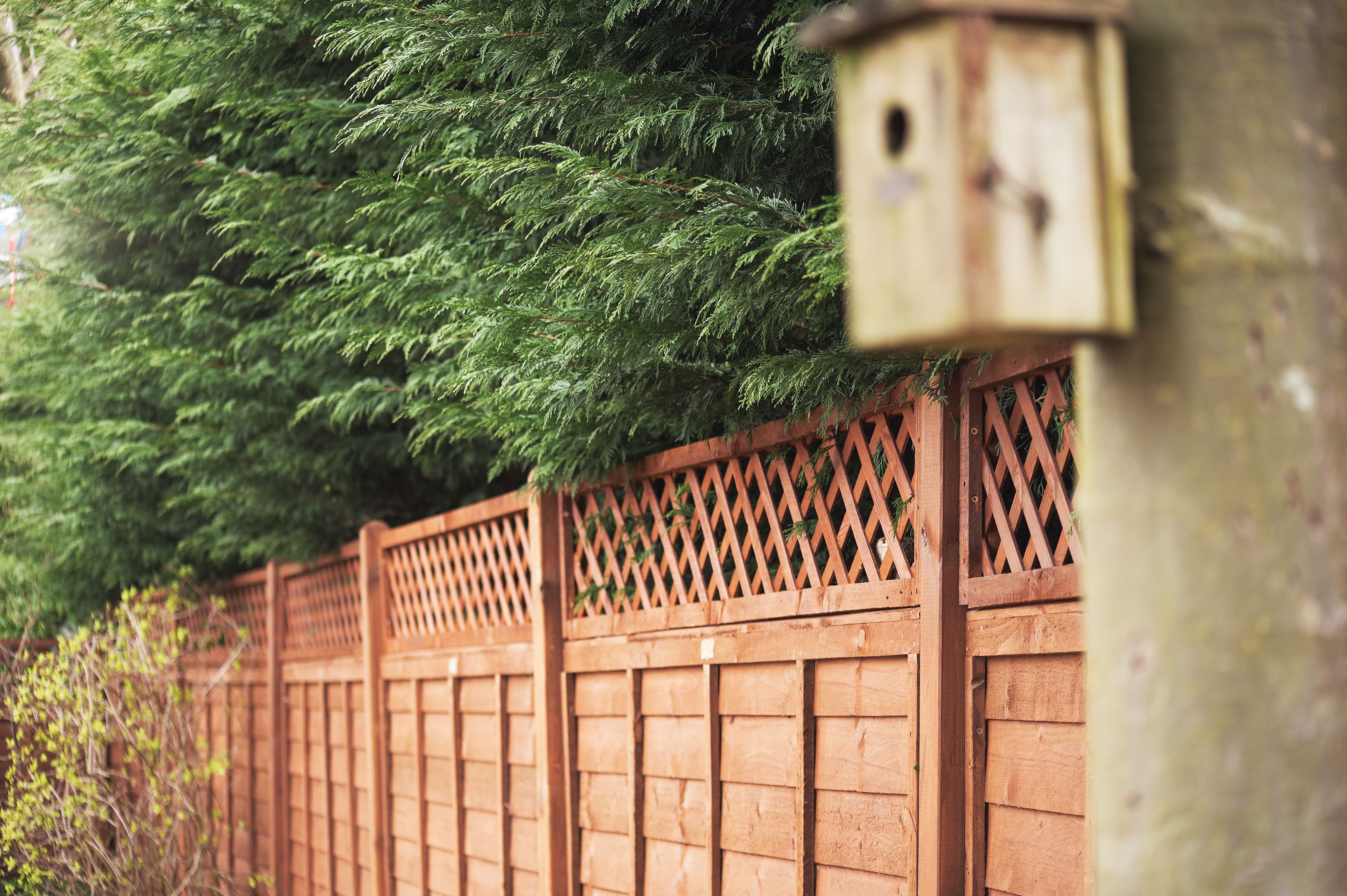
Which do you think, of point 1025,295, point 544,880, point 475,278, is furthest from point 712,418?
point 1025,295

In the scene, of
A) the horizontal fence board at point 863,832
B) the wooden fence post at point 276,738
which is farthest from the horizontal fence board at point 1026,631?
the wooden fence post at point 276,738

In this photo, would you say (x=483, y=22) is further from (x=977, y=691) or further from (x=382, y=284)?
(x=977, y=691)

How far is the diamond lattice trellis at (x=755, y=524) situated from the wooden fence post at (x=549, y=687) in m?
0.08

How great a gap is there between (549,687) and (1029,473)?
2334 mm

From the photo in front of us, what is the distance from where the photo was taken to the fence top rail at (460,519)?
16.0 ft

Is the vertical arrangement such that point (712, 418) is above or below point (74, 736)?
above

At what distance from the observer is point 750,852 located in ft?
11.5

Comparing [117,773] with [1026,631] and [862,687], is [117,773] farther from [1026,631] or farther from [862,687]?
[1026,631]

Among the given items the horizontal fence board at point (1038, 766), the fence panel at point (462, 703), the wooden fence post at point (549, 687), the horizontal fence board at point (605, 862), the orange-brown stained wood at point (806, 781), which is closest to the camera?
the horizontal fence board at point (1038, 766)

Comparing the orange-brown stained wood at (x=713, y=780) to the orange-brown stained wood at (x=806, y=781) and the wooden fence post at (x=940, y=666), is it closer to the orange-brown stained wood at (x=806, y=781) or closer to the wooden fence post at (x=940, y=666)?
the orange-brown stained wood at (x=806, y=781)

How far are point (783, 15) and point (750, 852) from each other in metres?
2.21

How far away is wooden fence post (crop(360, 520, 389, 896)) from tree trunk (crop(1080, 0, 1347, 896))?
5.50m

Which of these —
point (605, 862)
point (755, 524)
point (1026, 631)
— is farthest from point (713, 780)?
point (1026, 631)

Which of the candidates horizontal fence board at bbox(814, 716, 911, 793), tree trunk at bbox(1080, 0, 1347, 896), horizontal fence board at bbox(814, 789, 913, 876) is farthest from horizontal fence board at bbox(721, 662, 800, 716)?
tree trunk at bbox(1080, 0, 1347, 896)
